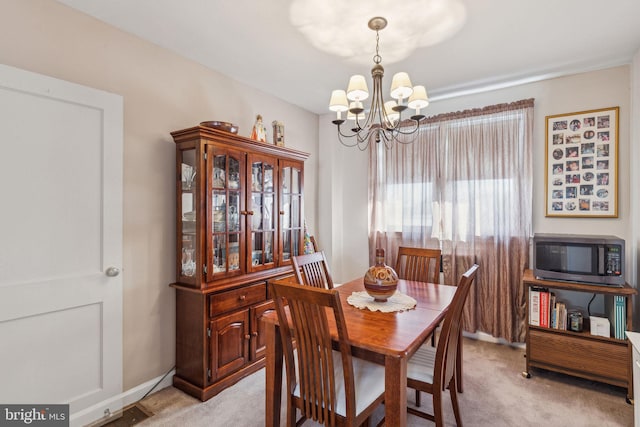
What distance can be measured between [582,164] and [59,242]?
13.8 ft

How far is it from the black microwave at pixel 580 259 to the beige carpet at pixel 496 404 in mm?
852

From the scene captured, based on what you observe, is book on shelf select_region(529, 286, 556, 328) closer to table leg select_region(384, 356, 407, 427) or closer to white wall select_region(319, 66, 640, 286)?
white wall select_region(319, 66, 640, 286)

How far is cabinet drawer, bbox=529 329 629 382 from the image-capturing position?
2334mm

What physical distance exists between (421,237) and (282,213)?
5.45ft

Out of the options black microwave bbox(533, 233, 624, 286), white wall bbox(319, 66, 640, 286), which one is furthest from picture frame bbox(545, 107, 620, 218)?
black microwave bbox(533, 233, 624, 286)

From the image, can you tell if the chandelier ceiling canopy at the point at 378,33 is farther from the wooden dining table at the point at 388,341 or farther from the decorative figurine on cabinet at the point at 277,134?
the wooden dining table at the point at 388,341

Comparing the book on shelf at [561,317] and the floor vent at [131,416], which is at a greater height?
the book on shelf at [561,317]

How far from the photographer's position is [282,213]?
3102 millimetres

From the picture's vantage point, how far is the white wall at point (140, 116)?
75.4 inches

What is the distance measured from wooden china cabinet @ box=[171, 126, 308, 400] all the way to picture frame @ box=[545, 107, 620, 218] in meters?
2.75

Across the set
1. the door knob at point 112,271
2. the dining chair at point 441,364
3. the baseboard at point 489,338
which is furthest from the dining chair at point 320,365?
the baseboard at point 489,338

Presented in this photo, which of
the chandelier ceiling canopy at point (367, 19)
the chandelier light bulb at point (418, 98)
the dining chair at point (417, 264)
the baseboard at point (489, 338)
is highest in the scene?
the chandelier ceiling canopy at point (367, 19)

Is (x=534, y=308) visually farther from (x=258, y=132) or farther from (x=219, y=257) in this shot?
(x=258, y=132)

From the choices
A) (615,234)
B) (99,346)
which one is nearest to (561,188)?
(615,234)
